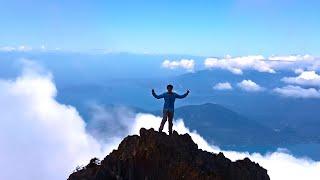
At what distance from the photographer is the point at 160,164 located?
87.3 ft

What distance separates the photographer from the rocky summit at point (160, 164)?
2638 centimetres

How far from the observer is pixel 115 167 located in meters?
27.4

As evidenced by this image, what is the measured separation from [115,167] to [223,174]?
261 inches

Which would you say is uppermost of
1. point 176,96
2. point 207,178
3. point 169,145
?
point 176,96

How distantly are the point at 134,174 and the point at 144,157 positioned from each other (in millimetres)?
1127

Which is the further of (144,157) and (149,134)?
(149,134)

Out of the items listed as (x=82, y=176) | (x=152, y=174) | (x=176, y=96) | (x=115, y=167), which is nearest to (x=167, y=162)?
(x=152, y=174)

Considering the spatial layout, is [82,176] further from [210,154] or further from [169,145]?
[210,154]

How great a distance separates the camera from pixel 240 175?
95.2 ft

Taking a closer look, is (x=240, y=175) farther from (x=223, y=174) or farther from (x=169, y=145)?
Result: (x=169, y=145)

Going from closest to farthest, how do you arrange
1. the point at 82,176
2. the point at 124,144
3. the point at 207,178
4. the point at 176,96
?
the point at 207,178 → the point at 82,176 → the point at 124,144 → the point at 176,96

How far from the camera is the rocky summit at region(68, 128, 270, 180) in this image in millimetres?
26384

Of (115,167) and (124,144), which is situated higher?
(124,144)

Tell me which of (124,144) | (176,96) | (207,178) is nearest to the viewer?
(207,178)
